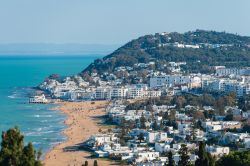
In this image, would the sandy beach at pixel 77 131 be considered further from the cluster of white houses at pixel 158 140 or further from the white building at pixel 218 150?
the white building at pixel 218 150

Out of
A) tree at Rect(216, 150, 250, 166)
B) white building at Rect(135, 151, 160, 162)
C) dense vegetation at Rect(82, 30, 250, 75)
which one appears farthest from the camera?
dense vegetation at Rect(82, 30, 250, 75)

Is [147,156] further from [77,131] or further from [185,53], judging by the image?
[185,53]

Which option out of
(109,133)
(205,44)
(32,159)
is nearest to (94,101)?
(109,133)

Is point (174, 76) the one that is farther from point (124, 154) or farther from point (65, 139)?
point (124, 154)

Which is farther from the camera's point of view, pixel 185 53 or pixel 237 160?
pixel 185 53

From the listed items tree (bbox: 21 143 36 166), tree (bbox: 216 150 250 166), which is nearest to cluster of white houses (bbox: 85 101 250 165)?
tree (bbox: 216 150 250 166)

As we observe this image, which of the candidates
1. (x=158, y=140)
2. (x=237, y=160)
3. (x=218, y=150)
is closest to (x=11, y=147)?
(x=237, y=160)

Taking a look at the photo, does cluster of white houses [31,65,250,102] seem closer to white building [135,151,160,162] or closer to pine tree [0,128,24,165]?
white building [135,151,160,162]
